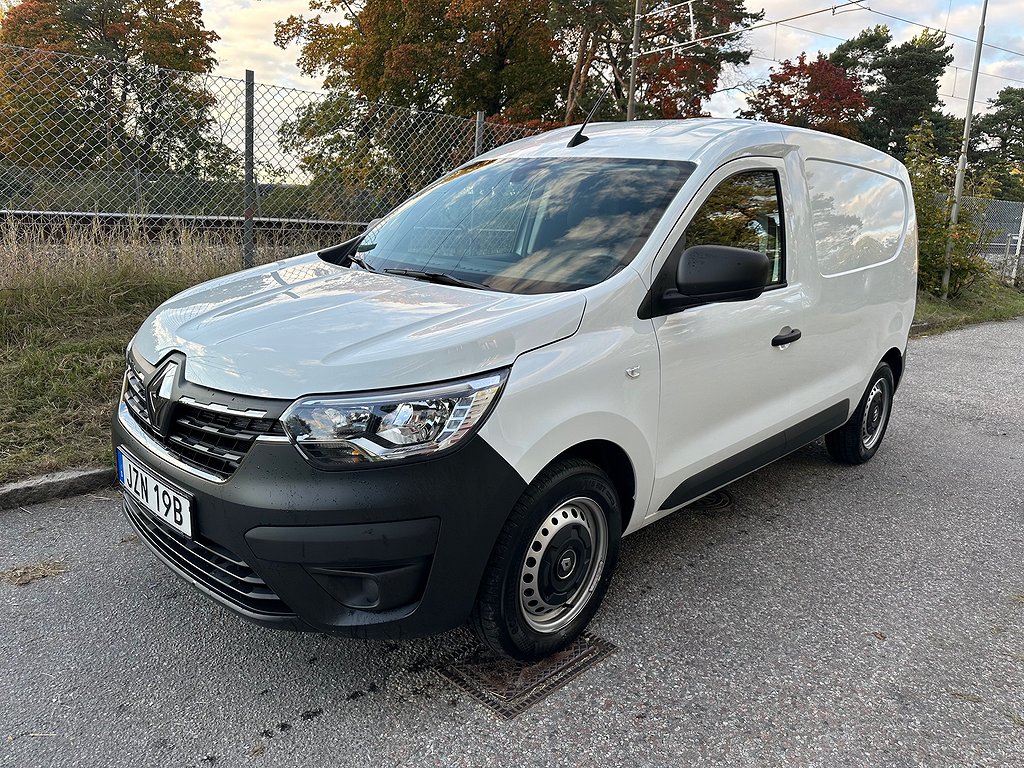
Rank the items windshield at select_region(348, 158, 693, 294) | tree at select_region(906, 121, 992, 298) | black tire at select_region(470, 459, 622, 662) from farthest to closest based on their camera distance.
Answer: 1. tree at select_region(906, 121, 992, 298)
2. windshield at select_region(348, 158, 693, 294)
3. black tire at select_region(470, 459, 622, 662)

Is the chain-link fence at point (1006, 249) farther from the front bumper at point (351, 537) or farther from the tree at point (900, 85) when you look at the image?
the tree at point (900, 85)

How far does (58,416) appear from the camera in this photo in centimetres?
427

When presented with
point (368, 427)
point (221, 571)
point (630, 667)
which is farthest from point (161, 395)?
point (630, 667)

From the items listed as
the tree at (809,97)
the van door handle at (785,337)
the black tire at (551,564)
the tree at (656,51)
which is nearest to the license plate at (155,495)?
the black tire at (551,564)

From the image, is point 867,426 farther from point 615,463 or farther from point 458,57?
point 458,57

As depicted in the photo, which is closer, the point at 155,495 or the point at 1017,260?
the point at 155,495

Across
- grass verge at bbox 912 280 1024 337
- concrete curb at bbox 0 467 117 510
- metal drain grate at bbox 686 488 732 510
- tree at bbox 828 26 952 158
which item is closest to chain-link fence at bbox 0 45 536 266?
concrete curb at bbox 0 467 117 510

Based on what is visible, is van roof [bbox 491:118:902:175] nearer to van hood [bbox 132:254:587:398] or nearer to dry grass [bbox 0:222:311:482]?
van hood [bbox 132:254:587:398]

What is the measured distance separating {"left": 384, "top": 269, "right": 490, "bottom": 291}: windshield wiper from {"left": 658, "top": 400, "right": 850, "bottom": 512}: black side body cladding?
44.3 inches

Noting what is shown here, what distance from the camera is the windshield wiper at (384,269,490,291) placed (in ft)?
9.20

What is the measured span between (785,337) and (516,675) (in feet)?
6.22

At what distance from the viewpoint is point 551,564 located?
2.54 meters

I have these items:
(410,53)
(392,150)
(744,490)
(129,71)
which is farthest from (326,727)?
(410,53)

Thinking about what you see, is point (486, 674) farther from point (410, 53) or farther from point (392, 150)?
point (410, 53)
